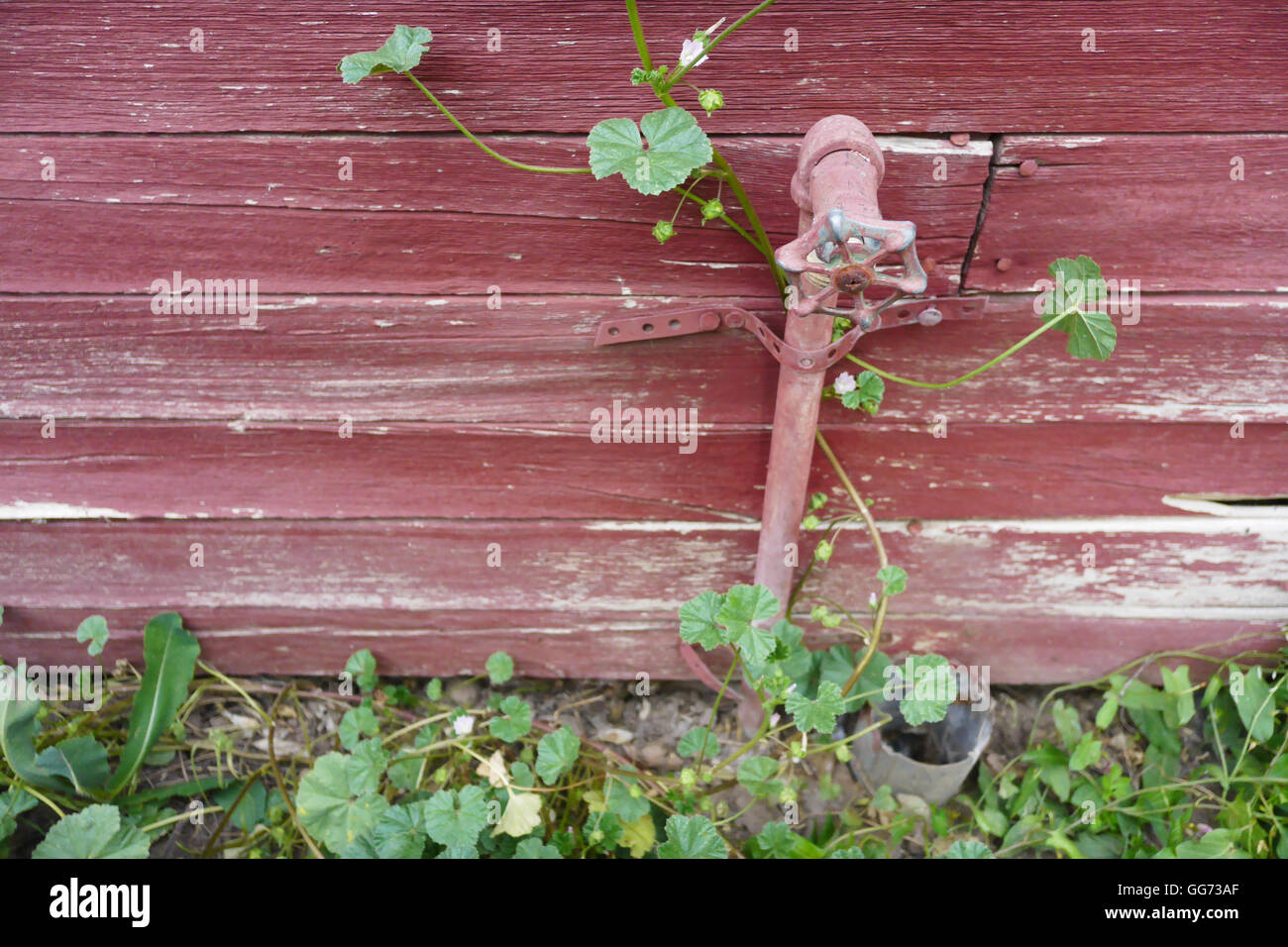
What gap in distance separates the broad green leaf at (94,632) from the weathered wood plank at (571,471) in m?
0.28

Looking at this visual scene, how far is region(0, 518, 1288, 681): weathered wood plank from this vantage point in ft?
5.99

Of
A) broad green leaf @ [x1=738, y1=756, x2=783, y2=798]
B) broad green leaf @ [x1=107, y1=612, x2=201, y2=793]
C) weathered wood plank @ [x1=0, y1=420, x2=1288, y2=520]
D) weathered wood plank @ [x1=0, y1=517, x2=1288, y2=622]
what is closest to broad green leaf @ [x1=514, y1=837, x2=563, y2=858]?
broad green leaf @ [x1=738, y1=756, x2=783, y2=798]

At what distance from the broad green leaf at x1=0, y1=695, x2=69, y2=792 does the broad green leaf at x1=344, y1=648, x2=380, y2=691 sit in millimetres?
639

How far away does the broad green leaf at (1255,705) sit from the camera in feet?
6.19

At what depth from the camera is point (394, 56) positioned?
45.8 inches

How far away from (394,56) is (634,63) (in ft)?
1.15

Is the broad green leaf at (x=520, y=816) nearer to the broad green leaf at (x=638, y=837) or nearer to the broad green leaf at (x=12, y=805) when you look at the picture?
the broad green leaf at (x=638, y=837)

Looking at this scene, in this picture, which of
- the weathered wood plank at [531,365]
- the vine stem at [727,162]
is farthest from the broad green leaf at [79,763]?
the vine stem at [727,162]

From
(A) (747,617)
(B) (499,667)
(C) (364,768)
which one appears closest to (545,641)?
(B) (499,667)

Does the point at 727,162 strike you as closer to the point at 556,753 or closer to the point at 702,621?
the point at 702,621

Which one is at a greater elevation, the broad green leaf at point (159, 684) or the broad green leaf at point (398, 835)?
A: the broad green leaf at point (159, 684)

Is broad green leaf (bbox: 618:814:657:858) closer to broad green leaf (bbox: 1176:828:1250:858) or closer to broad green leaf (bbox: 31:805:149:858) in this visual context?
broad green leaf (bbox: 31:805:149:858)

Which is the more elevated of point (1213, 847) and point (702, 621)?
point (702, 621)
